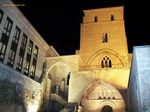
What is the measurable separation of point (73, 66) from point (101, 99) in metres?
5.15

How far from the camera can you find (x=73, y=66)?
2164 centimetres

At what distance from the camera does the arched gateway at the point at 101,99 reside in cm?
1953

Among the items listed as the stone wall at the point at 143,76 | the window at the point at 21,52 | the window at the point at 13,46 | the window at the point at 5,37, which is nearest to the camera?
the stone wall at the point at 143,76

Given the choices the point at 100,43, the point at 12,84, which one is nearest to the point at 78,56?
the point at 100,43

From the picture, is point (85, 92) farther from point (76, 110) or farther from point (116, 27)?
point (116, 27)

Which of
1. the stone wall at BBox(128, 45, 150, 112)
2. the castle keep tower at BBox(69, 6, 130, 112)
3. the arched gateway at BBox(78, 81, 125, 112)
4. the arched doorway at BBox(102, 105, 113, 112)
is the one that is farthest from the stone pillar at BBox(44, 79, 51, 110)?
the stone wall at BBox(128, 45, 150, 112)

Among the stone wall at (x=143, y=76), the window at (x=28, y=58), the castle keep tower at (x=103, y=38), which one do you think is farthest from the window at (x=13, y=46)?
the stone wall at (x=143, y=76)

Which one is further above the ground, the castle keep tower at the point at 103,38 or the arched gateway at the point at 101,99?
the castle keep tower at the point at 103,38

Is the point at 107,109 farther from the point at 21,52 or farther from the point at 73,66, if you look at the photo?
the point at 21,52

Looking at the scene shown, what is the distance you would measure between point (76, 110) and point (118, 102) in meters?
4.77

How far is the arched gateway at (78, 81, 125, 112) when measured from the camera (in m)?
19.5

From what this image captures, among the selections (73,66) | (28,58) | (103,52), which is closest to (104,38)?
(103,52)

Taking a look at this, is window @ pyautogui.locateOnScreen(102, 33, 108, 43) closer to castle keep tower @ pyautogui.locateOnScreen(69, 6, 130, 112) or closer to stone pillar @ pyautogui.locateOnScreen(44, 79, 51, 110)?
castle keep tower @ pyautogui.locateOnScreen(69, 6, 130, 112)

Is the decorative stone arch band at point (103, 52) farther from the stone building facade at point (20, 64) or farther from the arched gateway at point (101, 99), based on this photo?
the stone building facade at point (20, 64)
